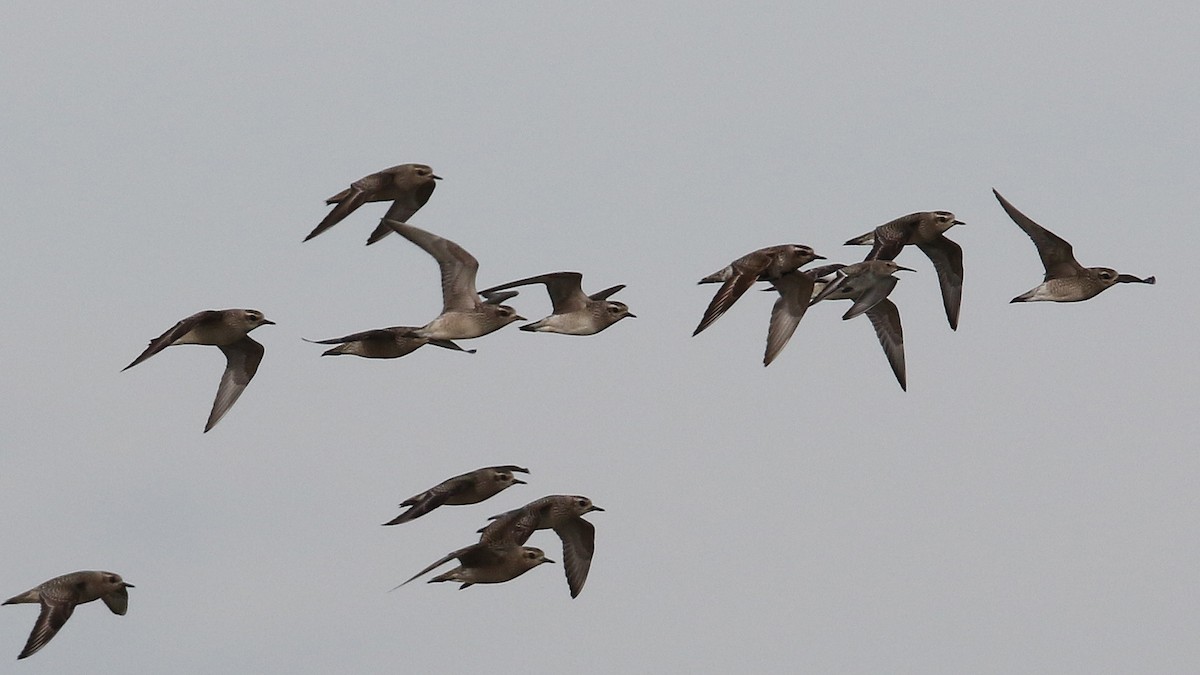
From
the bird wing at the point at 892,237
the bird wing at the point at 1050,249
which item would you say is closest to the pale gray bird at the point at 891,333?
the bird wing at the point at 892,237

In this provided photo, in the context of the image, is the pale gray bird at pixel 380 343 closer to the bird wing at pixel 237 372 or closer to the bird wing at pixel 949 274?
the bird wing at pixel 237 372

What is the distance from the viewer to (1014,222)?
2450cm

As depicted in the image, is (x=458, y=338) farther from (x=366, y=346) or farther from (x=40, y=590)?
(x=40, y=590)

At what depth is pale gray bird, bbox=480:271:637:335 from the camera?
2400cm

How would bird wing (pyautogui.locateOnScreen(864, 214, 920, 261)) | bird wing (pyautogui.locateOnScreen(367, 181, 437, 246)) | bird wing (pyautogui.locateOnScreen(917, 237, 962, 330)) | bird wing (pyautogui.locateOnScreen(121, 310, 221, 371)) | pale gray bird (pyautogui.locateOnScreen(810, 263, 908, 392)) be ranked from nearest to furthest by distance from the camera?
bird wing (pyautogui.locateOnScreen(121, 310, 221, 371)), bird wing (pyautogui.locateOnScreen(864, 214, 920, 261)), bird wing (pyautogui.locateOnScreen(367, 181, 437, 246)), bird wing (pyautogui.locateOnScreen(917, 237, 962, 330)), pale gray bird (pyautogui.locateOnScreen(810, 263, 908, 392))

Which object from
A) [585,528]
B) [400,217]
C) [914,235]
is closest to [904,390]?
[914,235]

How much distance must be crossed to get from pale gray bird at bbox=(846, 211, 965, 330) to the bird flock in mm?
23

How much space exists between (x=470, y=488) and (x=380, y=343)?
7.76ft

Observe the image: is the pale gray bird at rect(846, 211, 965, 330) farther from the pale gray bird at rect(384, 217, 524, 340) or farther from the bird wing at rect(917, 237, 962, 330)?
the pale gray bird at rect(384, 217, 524, 340)

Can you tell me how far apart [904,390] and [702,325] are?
7.63 meters

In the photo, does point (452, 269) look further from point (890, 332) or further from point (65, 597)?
point (890, 332)

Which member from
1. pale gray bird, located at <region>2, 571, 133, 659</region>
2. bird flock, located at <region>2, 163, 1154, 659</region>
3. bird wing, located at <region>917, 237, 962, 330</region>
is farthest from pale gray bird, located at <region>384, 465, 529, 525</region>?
bird wing, located at <region>917, 237, 962, 330</region>

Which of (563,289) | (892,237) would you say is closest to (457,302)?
(563,289)

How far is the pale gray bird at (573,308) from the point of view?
78.7 feet
